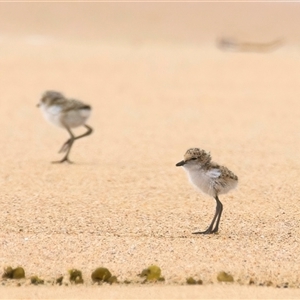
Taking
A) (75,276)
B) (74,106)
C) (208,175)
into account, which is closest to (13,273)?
(75,276)

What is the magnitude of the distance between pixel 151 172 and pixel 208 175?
7.68ft

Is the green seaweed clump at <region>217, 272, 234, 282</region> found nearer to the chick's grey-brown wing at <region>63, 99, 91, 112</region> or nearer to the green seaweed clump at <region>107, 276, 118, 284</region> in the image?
the green seaweed clump at <region>107, 276, 118, 284</region>

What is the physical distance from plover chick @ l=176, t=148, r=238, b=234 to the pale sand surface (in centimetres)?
30

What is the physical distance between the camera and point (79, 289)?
4.58m

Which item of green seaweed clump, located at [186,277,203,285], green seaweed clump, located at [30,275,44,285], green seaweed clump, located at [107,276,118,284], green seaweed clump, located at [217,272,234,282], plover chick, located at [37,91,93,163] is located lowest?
green seaweed clump, located at [30,275,44,285]

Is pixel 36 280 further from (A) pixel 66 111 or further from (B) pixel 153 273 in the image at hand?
(A) pixel 66 111

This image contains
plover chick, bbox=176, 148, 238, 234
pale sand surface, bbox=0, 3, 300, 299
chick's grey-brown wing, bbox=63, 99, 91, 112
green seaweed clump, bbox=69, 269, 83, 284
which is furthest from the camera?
chick's grey-brown wing, bbox=63, 99, 91, 112

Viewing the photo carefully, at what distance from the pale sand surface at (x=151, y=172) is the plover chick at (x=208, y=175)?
0.97 feet

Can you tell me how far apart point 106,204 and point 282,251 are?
5.58 ft

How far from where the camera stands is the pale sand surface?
16.3 ft

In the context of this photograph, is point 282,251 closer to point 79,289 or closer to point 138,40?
point 79,289

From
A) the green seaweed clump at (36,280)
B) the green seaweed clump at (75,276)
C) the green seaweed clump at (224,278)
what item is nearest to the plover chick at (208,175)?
the green seaweed clump at (224,278)

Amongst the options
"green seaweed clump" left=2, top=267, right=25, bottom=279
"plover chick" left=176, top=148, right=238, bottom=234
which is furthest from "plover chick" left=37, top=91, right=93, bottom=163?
"green seaweed clump" left=2, top=267, right=25, bottom=279

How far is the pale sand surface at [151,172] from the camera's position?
196 inches
